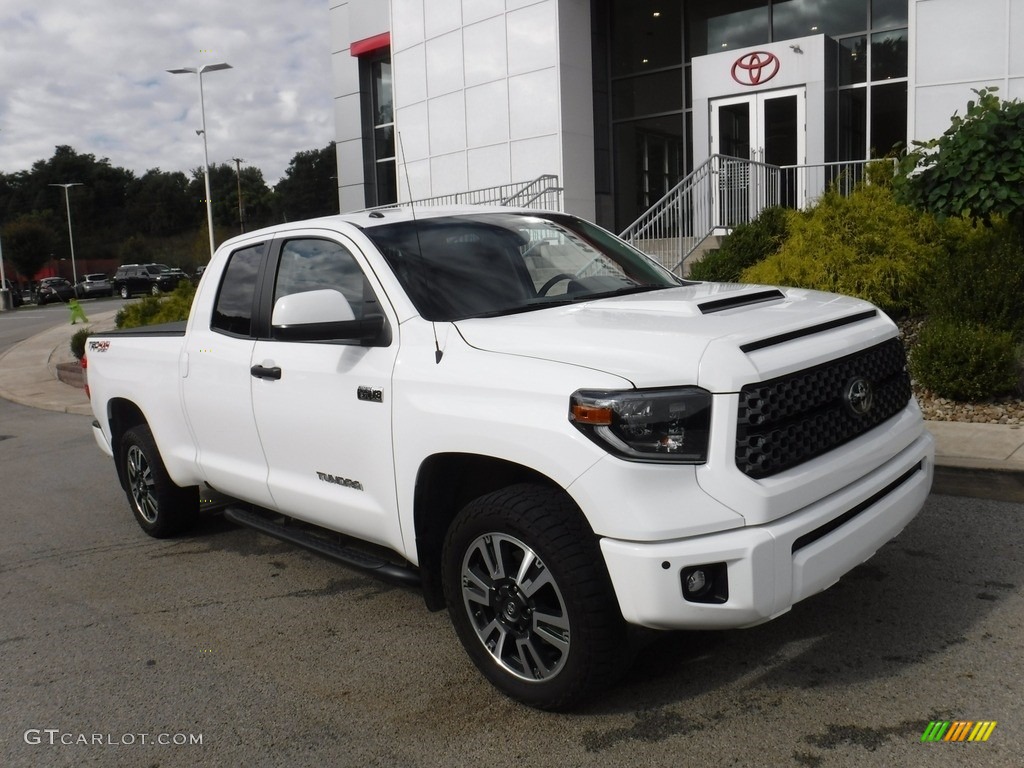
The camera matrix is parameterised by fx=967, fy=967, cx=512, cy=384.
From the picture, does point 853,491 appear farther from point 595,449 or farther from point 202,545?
point 202,545

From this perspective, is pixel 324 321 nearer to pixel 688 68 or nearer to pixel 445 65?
pixel 688 68

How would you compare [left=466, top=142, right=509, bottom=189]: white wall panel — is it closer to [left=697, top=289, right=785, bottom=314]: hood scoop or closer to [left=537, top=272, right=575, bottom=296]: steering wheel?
[left=537, top=272, right=575, bottom=296]: steering wheel

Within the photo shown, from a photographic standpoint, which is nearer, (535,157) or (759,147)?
(759,147)

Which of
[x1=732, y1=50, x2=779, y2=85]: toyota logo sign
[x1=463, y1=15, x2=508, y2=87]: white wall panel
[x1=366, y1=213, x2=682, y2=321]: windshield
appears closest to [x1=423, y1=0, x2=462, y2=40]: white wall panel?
[x1=463, y1=15, x2=508, y2=87]: white wall panel

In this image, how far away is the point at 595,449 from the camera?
3.16 m

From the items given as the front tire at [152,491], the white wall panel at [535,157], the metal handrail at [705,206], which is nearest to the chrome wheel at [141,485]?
the front tire at [152,491]

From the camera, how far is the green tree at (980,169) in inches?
352

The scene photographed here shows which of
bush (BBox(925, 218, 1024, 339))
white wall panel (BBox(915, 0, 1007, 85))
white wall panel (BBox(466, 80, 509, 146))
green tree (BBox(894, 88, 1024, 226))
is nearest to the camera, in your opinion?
bush (BBox(925, 218, 1024, 339))

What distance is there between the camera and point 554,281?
4473 mm

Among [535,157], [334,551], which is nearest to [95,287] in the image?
[535,157]

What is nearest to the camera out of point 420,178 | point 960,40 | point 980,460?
point 980,460

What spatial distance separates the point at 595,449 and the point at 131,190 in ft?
426

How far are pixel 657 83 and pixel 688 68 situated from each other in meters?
0.79

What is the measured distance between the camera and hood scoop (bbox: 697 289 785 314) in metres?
3.77
